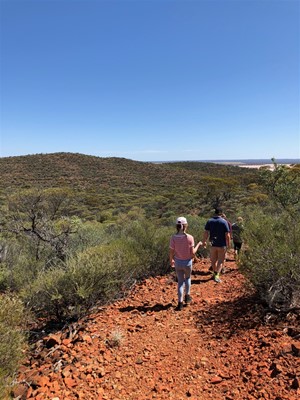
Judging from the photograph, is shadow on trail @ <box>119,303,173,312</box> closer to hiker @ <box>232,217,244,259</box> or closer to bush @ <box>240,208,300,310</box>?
bush @ <box>240,208,300,310</box>

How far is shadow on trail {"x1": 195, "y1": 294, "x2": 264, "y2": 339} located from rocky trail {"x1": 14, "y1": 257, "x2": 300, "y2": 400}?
0.01m

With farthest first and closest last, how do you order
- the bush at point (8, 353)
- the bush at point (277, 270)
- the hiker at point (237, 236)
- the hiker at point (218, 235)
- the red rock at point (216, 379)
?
the hiker at point (237, 236), the hiker at point (218, 235), the bush at point (277, 270), the red rock at point (216, 379), the bush at point (8, 353)

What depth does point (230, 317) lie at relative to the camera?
13.6ft

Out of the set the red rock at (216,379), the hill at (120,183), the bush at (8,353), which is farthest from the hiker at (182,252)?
the hill at (120,183)

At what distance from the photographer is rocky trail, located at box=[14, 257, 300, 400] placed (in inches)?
116

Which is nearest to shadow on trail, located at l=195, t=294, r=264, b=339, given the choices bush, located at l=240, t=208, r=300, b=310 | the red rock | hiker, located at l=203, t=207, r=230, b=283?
bush, located at l=240, t=208, r=300, b=310

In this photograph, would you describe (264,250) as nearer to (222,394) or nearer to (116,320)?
(222,394)

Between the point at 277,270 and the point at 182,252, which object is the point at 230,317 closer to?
the point at 277,270

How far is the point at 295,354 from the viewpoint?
306 cm

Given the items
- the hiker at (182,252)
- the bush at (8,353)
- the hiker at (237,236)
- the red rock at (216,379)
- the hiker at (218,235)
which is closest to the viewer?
the bush at (8,353)

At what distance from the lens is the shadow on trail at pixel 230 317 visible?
3.82m

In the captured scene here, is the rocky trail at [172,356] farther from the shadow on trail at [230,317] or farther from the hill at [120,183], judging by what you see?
the hill at [120,183]

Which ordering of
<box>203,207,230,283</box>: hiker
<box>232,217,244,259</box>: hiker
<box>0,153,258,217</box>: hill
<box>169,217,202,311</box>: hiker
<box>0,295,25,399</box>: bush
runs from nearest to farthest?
<box>0,295,25,399</box>: bush → <box>169,217,202,311</box>: hiker → <box>203,207,230,283</box>: hiker → <box>232,217,244,259</box>: hiker → <box>0,153,258,217</box>: hill

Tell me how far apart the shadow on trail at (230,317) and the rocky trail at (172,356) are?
1cm
